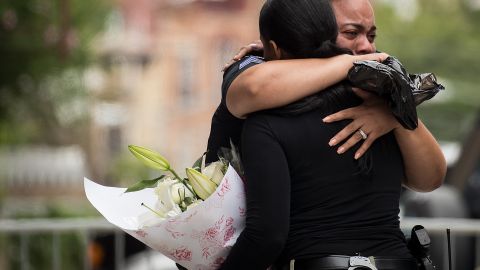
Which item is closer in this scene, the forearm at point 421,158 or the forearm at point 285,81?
the forearm at point 285,81

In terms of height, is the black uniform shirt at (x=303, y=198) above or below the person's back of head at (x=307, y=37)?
below

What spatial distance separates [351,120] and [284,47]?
0.28 meters

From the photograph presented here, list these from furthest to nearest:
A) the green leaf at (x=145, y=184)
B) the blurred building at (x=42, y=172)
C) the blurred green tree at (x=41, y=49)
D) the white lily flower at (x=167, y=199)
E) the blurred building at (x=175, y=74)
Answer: the blurred building at (x=175, y=74) < the blurred building at (x=42, y=172) < the blurred green tree at (x=41, y=49) < the green leaf at (x=145, y=184) < the white lily flower at (x=167, y=199)

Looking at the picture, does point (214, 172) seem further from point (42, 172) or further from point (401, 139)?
point (42, 172)

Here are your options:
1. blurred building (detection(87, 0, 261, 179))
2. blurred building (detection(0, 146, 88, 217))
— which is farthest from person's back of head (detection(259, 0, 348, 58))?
blurred building (detection(87, 0, 261, 179))

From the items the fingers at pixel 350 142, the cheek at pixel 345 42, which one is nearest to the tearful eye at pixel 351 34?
the cheek at pixel 345 42

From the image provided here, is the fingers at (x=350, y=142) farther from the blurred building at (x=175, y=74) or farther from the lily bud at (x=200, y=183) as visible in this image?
the blurred building at (x=175, y=74)

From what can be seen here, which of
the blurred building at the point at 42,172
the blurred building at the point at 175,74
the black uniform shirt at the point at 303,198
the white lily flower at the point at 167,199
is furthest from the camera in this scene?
the blurred building at the point at 175,74

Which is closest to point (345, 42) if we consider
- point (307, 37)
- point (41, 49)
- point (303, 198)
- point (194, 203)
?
point (307, 37)

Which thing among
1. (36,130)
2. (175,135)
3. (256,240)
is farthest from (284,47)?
(175,135)

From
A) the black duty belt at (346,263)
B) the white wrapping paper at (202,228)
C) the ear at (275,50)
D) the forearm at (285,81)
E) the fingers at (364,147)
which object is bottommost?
the black duty belt at (346,263)

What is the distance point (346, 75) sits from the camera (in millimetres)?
3297

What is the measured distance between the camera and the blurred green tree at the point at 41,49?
12.5 m

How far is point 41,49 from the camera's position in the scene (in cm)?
1306
